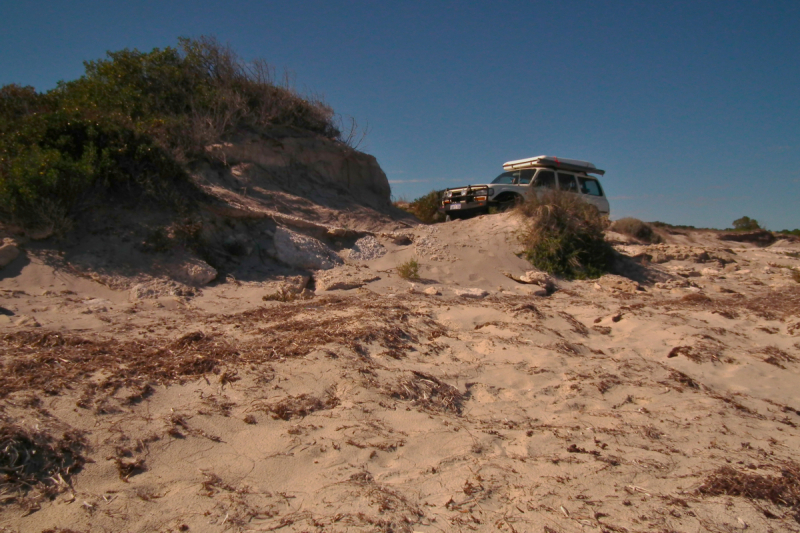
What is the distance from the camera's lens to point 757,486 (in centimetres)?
296

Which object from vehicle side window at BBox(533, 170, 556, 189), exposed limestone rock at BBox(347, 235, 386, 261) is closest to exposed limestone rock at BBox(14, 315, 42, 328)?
exposed limestone rock at BBox(347, 235, 386, 261)

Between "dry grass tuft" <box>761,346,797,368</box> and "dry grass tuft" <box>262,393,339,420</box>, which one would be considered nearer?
"dry grass tuft" <box>262,393,339,420</box>

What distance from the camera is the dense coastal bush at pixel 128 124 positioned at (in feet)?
22.1

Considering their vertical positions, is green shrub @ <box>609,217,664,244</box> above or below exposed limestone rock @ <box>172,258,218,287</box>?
above

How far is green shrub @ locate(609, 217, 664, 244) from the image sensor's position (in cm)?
1373

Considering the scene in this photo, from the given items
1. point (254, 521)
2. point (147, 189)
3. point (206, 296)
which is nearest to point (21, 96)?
point (147, 189)

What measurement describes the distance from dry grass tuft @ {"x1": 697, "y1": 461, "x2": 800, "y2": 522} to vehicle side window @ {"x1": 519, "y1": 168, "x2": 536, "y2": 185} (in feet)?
30.4

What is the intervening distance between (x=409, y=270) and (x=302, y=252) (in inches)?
71.0

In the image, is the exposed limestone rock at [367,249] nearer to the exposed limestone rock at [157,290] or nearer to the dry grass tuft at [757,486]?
the exposed limestone rock at [157,290]

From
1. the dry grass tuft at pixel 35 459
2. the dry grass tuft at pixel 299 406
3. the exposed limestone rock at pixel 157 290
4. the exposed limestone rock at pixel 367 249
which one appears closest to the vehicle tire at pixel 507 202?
the exposed limestone rock at pixel 367 249

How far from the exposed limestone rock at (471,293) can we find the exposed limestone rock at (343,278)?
4.53ft

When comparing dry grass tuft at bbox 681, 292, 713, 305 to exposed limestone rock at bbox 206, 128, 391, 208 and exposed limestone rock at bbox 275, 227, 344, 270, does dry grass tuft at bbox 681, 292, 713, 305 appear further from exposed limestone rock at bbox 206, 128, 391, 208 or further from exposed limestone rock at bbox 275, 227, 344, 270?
exposed limestone rock at bbox 206, 128, 391, 208

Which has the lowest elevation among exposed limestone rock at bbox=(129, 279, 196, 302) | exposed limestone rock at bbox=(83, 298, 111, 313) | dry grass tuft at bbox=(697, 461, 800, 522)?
dry grass tuft at bbox=(697, 461, 800, 522)

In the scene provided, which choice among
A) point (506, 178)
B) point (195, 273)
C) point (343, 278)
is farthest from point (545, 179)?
point (195, 273)
